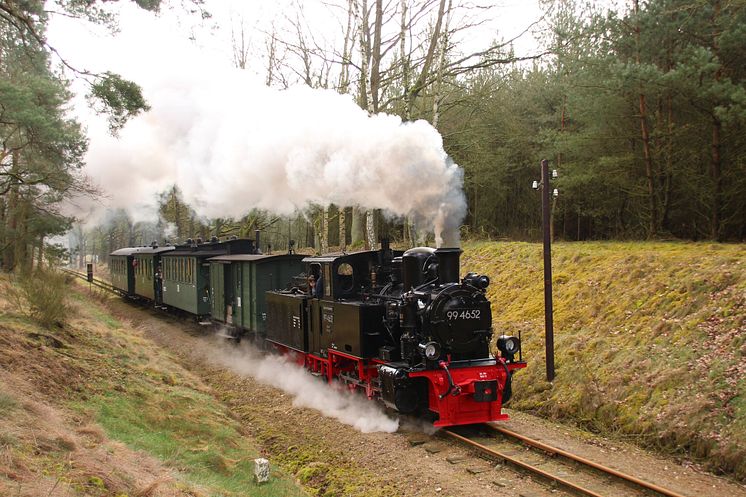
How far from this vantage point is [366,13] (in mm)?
17234

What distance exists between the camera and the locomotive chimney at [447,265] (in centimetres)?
871

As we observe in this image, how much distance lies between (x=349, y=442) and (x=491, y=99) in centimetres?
1711

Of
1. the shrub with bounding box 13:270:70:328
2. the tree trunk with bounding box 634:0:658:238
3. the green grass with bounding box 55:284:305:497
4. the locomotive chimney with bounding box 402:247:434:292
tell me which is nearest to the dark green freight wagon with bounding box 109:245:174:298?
the shrub with bounding box 13:270:70:328

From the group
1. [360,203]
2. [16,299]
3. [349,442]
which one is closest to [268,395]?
[349,442]

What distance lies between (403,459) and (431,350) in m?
1.44

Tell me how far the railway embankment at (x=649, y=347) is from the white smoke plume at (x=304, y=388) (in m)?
2.55

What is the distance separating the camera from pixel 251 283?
14.7m

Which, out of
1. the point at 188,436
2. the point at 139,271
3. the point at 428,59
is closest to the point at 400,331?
the point at 188,436

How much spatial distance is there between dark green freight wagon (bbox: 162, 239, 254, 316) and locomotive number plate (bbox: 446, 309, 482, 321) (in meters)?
11.7

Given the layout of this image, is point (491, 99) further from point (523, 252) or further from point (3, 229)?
point (3, 229)

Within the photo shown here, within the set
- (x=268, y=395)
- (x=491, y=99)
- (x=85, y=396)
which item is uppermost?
(x=491, y=99)

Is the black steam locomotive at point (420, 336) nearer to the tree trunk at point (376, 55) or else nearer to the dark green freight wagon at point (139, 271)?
the tree trunk at point (376, 55)

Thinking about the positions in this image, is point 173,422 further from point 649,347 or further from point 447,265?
A: point 649,347

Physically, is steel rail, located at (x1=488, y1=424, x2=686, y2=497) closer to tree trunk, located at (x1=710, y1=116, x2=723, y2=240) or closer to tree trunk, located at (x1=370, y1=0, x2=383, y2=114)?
tree trunk, located at (x1=710, y1=116, x2=723, y2=240)
